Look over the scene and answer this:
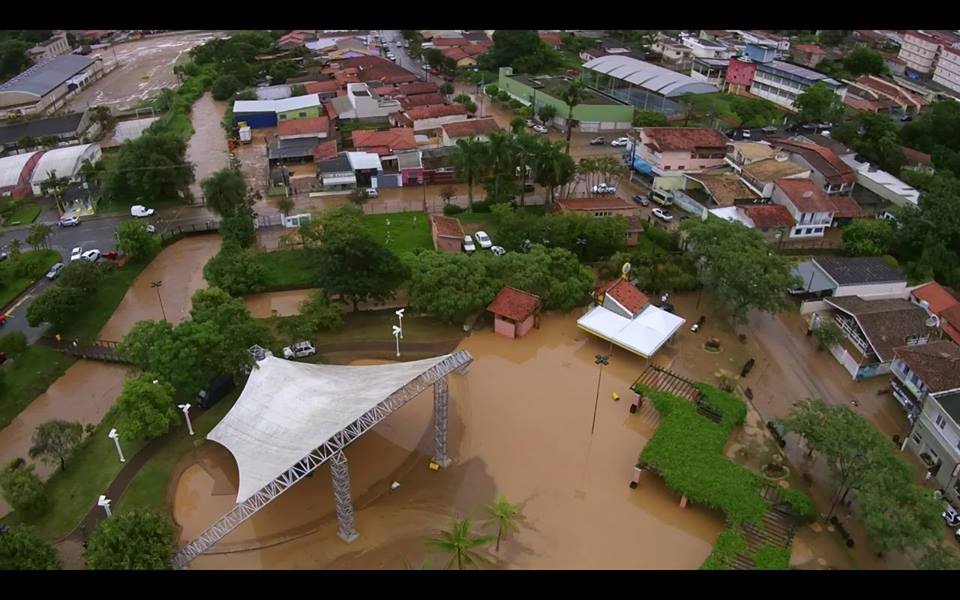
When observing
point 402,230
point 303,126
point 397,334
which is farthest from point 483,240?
point 303,126

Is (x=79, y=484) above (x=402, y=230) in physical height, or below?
below

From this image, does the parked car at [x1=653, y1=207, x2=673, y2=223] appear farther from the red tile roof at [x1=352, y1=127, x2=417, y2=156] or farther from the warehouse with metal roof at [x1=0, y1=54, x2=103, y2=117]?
the warehouse with metal roof at [x1=0, y1=54, x2=103, y2=117]

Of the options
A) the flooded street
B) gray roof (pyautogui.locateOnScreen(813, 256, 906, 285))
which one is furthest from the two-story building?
the flooded street

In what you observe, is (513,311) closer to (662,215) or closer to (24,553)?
(662,215)

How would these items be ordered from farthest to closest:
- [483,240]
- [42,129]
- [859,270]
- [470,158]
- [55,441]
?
[42,129] < [470,158] < [483,240] < [859,270] < [55,441]

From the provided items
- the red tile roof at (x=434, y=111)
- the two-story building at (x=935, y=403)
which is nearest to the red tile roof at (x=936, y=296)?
the two-story building at (x=935, y=403)

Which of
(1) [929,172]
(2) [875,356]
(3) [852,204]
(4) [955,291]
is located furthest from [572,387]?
(1) [929,172]

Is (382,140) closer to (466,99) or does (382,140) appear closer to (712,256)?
(466,99)

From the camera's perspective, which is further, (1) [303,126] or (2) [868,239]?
(1) [303,126]
